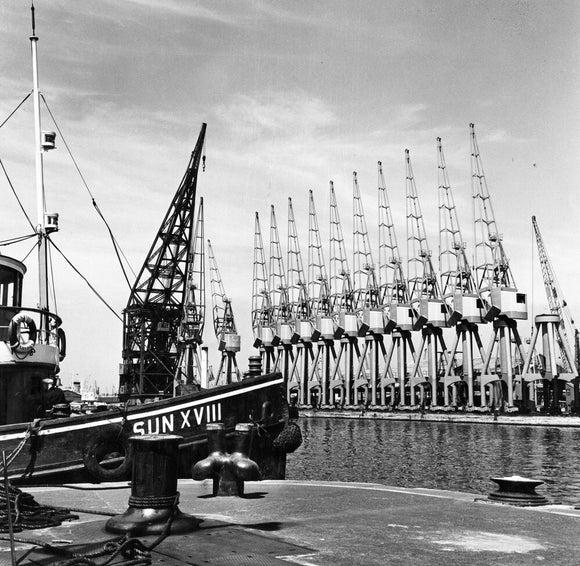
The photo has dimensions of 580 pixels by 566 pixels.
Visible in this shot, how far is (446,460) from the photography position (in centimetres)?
3559

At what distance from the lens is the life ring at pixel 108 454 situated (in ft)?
32.1

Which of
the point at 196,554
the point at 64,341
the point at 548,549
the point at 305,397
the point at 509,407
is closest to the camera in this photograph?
the point at 196,554

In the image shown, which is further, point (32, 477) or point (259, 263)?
point (259, 263)

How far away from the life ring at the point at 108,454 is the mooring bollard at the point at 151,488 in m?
2.37

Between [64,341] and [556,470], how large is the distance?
24.4 metres

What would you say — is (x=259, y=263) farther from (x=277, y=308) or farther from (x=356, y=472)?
(x=356, y=472)

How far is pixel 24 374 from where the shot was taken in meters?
12.9

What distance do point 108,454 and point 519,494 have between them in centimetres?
734

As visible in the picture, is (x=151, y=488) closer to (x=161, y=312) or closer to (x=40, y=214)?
(x=40, y=214)

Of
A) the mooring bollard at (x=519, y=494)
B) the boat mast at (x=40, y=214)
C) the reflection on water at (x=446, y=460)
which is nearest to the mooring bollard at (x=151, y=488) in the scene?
the mooring bollard at (x=519, y=494)

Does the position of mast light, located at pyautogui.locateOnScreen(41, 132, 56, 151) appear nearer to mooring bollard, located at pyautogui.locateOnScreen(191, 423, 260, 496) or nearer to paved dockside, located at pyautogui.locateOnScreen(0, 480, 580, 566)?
paved dockside, located at pyautogui.locateOnScreen(0, 480, 580, 566)

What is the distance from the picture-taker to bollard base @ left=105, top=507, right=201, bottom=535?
6.68 meters

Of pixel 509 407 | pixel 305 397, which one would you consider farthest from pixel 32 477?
pixel 305 397

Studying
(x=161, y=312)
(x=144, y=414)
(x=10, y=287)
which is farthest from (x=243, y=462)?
(x=161, y=312)
